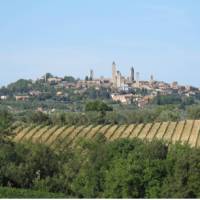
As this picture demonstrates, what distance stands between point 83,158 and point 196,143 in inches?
673

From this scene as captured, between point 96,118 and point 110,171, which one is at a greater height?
point 96,118

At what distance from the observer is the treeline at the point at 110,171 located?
28.7 m

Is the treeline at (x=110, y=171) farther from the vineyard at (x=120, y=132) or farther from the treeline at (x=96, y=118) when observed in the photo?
the treeline at (x=96, y=118)

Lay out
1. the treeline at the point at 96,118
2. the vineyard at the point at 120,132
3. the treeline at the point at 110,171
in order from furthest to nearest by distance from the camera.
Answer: the treeline at the point at 96,118, the vineyard at the point at 120,132, the treeline at the point at 110,171

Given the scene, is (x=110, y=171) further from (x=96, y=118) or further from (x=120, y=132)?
(x=96, y=118)

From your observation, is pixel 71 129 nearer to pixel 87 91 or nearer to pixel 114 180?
pixel 114 180

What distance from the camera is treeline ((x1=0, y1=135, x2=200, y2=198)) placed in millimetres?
28703

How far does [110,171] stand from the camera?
3038 cm

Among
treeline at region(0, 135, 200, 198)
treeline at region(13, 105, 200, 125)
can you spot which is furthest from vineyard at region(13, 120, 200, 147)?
treeline at region(0, 135, 200, 198)

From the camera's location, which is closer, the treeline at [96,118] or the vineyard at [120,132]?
the vineyard at [120,132]

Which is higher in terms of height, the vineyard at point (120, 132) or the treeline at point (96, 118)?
the treeline at point (96, 118)

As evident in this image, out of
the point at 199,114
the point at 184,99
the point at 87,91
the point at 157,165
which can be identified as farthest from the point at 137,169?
the point at 87,91

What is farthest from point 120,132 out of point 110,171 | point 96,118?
point 110,171

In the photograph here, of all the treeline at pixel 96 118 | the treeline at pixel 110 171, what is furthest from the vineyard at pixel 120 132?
the treeline at pixel 110 171
